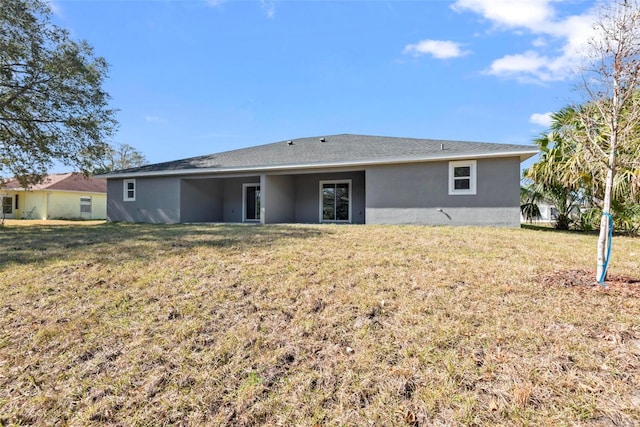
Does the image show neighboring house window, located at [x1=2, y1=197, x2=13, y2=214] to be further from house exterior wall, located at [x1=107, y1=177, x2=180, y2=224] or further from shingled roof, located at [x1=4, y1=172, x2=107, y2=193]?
house exterior wall, located at [x1=107, y1=177, x2=180, y2=224]

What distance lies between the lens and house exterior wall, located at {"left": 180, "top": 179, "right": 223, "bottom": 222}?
1542 centimetres

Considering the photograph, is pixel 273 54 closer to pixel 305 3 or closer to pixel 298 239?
pixel 305 3

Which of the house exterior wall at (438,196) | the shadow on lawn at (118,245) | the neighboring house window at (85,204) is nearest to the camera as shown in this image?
the shadow on lawn at (118,245)

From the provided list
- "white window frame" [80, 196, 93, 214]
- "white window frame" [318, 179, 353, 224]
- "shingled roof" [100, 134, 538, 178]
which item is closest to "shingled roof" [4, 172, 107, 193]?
"white window frame" [80, 196, 93, 214]

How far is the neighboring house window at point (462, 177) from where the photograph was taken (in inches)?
451

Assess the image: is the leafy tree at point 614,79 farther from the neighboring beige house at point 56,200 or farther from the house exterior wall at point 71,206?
the house exterior wall at point 71,206

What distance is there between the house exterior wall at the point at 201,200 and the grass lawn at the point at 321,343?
31.8 feet

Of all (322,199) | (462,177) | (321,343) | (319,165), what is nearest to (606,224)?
(321,343)

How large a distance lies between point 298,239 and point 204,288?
3369 mm

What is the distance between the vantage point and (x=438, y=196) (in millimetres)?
11836

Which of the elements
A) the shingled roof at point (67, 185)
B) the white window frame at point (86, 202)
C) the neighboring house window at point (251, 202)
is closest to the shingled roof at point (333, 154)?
the neighboring house window at point (251, 202)

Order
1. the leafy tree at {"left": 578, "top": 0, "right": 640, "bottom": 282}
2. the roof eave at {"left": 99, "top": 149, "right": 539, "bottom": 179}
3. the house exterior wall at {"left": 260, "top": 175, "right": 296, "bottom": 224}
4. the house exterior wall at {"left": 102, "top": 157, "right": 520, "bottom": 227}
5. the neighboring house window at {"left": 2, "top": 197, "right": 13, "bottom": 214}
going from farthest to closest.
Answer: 1. the neighboring house window at {"left": 2, "top": 197, "right": 13, "bottom": 214}
2. the house exterior wall at {"left": 260, "top": 175, "right": 296, "bottom": 224}
3. the house exterior wall at {"left": 102, "top": 157, "right": 520, "bottom": 227}
4. the roof eave at {"left": 99, "top": 149, "right": 539, "bottom": 179}
5. the leafy tree at {"left": 578, "top": 0, "right": 640, "bottom": 282}

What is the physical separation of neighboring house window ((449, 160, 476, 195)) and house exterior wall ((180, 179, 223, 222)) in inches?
428

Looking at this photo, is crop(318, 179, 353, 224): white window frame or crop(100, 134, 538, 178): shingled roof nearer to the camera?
crop(100, 134, 538, 178): shingled roof
